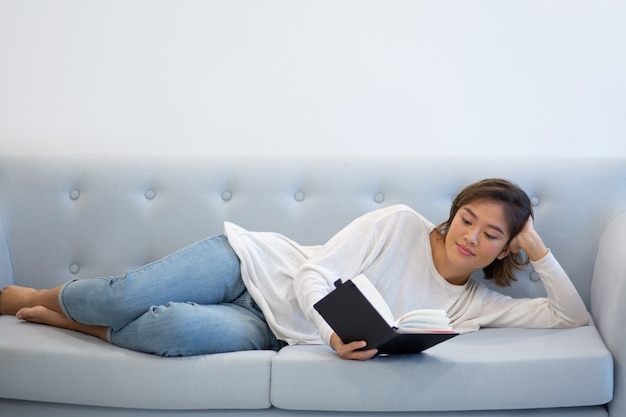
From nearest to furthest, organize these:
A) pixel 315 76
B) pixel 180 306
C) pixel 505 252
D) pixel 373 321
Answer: pixel 373 321 < pixel 180 306 < pixel 505 252 < pixel 315 76

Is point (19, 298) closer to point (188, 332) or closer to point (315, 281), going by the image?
point (188, 332)

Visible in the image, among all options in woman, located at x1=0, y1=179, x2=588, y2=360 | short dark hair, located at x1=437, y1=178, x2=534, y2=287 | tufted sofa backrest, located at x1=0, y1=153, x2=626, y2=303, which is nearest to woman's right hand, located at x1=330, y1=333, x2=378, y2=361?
woman, located at x1=0, y1=179, x2=588, y2=360

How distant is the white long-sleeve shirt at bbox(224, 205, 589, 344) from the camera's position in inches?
87.3

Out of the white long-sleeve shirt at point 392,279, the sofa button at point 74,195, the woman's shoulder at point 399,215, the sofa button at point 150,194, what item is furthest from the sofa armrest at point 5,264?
the woman's shoulder at point 399,215

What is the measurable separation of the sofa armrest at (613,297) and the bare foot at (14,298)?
163cm

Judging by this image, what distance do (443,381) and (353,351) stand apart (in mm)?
225

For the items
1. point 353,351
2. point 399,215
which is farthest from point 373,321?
point 399,215

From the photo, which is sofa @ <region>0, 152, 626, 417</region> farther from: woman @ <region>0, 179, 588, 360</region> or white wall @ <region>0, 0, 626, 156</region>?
white wall @ <region>0, 0, 626, 156</region>

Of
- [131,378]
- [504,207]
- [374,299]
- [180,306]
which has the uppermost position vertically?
[504,207]

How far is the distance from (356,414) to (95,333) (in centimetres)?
74

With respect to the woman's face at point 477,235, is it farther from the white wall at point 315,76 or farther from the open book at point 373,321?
the white wall at point 315,76

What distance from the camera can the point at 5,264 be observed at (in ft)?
8.54

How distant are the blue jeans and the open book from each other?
1.03 ft

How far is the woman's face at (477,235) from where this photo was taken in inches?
87.2
